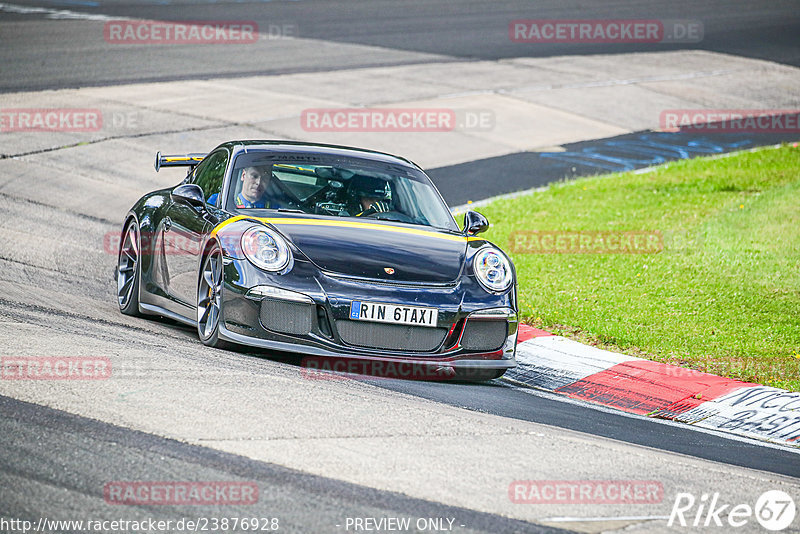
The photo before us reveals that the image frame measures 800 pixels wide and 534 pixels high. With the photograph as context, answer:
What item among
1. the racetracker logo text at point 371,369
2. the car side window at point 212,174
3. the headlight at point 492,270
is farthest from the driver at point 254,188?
the headlight at point 492,270

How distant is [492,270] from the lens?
23.3 ft

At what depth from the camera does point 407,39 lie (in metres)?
25.7

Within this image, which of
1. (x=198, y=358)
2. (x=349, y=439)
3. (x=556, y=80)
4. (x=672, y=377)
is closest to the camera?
(x=349, y=439)

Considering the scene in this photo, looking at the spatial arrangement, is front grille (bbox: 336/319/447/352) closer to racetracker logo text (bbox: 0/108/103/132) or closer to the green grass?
the green grass

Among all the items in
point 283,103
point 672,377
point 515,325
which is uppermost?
point 283,103

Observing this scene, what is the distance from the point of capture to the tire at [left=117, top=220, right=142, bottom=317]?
8.41m

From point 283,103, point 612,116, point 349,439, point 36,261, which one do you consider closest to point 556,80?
point 612,116

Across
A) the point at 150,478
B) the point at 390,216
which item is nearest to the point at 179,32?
the point at 390,216

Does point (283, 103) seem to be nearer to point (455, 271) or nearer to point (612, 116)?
point (612, 116)

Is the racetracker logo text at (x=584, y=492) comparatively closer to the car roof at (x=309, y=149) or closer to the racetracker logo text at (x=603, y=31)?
the car roof at (x=309, y=149)

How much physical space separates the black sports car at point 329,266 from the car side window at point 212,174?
0.02 metres

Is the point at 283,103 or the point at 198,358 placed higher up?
the point at 283,103

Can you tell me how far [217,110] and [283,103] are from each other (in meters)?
1.39

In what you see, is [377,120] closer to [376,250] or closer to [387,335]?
[376,250]
